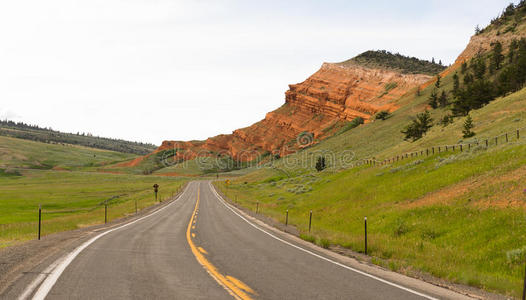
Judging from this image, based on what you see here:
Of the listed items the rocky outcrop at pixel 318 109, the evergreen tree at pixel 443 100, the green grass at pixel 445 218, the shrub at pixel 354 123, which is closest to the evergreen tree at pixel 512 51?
the evergreen tree at pixel 443 100

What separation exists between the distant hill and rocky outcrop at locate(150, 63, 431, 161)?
16.5 feet

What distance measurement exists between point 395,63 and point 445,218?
462 feet

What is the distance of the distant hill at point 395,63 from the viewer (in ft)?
444

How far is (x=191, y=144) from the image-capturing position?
596 feet

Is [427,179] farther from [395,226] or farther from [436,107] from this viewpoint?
[436,107]

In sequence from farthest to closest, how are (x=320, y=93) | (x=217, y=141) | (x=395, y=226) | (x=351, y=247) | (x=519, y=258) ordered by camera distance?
(x=217, y=141)
(x=320, y=93)
(x=395, y=226)
(x=351, y=247)
(x=519, y=258)

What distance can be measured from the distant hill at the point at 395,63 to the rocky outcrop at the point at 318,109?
5.03 metres

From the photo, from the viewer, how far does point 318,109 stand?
13988 cm

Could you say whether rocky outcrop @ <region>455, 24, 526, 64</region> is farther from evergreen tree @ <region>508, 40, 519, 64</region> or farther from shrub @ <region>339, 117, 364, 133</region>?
shrub @ <region>339, 117, 364, 133</region>

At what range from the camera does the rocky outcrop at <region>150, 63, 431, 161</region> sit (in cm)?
12225

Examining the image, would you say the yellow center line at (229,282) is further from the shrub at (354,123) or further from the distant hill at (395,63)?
the distant hill at (395,63)

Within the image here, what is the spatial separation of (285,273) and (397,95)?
11952 cm

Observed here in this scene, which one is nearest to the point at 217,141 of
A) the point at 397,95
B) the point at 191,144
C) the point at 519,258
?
the point at 191,144

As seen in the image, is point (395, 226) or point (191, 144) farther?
point (191, 144)
